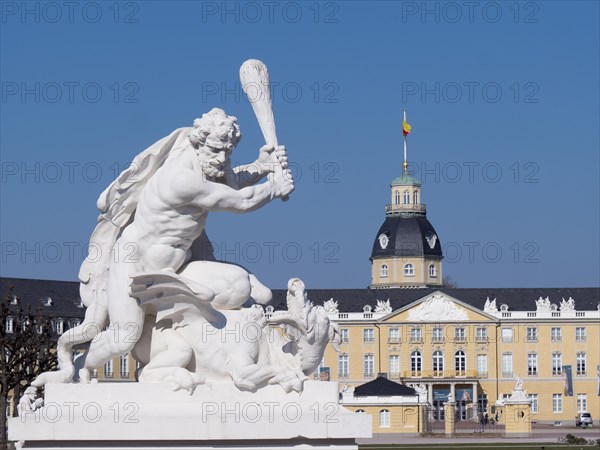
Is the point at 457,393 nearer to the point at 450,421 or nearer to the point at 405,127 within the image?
the point at 405,127

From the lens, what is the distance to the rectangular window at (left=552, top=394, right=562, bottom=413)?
113m

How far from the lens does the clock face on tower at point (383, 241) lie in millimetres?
135750

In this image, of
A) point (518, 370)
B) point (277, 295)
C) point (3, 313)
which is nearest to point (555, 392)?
point (518, 370)

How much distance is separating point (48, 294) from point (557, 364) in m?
38.3

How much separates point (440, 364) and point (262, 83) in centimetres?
10358

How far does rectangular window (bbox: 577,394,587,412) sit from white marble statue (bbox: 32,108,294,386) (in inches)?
4067

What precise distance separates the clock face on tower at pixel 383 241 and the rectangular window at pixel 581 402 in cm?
2694

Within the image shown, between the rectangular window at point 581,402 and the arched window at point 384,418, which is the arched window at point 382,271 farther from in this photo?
the arched window at point 384,418

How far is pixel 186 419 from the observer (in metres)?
12.0

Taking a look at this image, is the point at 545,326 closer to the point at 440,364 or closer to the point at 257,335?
the point at 440,364

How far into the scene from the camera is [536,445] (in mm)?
55656

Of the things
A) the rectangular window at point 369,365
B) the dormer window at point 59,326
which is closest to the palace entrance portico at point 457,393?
the rectangular window at point 369,365

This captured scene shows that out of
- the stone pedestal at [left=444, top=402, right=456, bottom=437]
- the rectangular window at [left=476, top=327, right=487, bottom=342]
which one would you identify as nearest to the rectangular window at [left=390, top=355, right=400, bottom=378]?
the rectangular window at [left=476, top=327, right=487, bottom=342]

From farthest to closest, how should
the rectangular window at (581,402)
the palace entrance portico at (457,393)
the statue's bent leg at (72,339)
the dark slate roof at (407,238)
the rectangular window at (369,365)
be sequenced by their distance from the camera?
1. the dark slate roof at (407,238)
2. the rectangular window at (369,365)
3. the rectangular window at (581,402)
4. the palace entrance portico at (457,393)
5. the statue's bent leg at (72,339)
